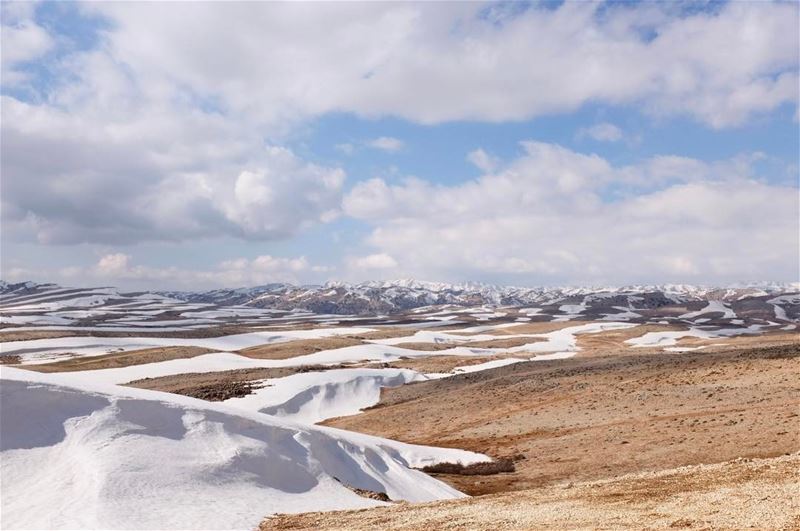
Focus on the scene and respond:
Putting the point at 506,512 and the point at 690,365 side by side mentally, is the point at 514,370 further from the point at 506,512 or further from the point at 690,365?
the point at 506,512

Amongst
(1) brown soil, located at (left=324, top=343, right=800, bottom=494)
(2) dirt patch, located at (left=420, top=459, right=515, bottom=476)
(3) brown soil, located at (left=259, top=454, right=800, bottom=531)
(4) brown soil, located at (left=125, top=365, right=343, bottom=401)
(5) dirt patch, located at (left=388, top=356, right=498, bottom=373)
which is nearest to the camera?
(3) brown soil, located at (left=259, top=454, right=800, bottom=531)

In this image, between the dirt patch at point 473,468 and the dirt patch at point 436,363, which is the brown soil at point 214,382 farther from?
the dirt patch at point 473,468

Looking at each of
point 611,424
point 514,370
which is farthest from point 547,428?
point 514,370

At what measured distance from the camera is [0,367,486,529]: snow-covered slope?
1520 centimetres

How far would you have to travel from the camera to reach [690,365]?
42.7m

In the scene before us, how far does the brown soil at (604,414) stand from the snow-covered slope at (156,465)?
7151 mm

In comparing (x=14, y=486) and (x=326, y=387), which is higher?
(x=14, y=486)

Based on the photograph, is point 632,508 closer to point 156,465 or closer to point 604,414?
point 156,465

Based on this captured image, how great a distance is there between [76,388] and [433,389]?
34244 millimetres

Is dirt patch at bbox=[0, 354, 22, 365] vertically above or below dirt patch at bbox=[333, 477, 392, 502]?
above

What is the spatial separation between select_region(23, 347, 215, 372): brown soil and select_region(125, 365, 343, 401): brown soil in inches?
628

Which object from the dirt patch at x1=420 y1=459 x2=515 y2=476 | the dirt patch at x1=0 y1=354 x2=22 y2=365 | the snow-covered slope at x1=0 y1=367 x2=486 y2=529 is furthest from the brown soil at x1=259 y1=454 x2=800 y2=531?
the dirt patch at x1=0 y1=354 x2=22 y2=365

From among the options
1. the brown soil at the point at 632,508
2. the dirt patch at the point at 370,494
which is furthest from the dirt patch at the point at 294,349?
the brown soil at the point at 632,508

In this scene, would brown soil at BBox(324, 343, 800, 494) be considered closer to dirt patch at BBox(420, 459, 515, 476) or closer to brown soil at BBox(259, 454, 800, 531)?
dirt patch at BBox(420, 459, 515, 476)
